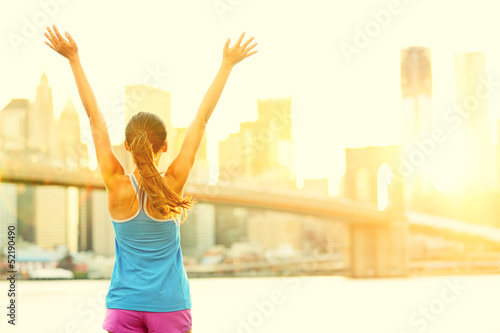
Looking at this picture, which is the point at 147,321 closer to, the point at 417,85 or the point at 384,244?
the point at 384,244

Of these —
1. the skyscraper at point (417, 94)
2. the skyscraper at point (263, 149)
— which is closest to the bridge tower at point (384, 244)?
the skyscraper at point (263, 149)

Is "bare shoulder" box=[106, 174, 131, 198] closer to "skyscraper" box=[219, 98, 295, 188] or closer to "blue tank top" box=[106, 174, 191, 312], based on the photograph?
"blue tank top" box=[106, 174, 191, 312]

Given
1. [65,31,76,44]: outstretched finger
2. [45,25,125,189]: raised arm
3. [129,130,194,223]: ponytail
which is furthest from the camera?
[65,31,76,44]: outstretched finger

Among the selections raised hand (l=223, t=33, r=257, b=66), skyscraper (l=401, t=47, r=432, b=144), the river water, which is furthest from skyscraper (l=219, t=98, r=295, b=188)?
raised hand (l=223, t=33, r=257, b=66)

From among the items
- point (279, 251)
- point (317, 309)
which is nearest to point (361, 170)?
point (317, 309)

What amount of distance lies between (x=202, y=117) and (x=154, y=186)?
0.26m

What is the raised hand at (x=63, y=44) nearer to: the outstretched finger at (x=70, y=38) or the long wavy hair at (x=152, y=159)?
the outstretched finger at (x=70, y=38)

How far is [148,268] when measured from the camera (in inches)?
78.8

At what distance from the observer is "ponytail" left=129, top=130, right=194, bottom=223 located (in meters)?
1.92

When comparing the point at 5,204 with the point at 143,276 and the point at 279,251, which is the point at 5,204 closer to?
the point at 279,251

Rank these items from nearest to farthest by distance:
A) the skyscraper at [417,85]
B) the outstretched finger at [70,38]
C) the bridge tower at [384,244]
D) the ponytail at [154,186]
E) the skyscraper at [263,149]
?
the ponytail at [154,186] → the outstretched finger at [70,38] → the bridge tower at [384,244] → the skyscraper at [263,149] → the skyscraper at [417,85]

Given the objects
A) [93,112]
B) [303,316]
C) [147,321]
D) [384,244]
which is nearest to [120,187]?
[93,112]

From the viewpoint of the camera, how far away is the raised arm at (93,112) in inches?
79.7

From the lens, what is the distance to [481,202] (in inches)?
2680
